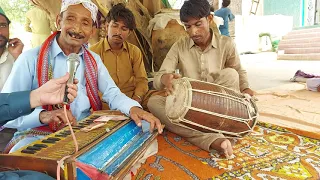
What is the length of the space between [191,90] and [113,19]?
174 cm

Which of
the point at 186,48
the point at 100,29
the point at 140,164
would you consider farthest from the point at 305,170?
the point at 100,29

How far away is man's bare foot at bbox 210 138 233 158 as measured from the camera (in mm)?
1974

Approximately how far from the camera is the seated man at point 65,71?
1.80m

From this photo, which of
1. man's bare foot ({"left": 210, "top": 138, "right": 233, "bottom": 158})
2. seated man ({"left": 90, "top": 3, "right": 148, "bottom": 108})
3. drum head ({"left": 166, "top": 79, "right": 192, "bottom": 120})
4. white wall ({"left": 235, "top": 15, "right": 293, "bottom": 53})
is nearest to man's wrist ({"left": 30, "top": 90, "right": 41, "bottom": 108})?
drum head ({"left": 166, "top": 79, "right": 192, "bottom": 120})

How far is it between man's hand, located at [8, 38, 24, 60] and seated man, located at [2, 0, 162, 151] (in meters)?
0.74

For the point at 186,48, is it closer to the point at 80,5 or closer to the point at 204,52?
the point at 204,52

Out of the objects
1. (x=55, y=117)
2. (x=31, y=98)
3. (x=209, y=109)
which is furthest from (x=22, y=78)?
(x=209, y=109)

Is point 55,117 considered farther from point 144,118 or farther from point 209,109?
point 209,109

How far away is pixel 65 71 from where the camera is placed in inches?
79.7

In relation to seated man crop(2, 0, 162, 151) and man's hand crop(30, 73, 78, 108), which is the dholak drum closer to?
seated man crop(2, 0, 162, 151)

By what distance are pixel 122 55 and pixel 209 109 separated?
5.74 feet

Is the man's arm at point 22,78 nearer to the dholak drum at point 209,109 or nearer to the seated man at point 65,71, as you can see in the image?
the seated man at point 65,71

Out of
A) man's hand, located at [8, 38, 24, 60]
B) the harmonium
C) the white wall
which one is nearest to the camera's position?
the harmonium

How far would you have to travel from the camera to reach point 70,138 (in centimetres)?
134
